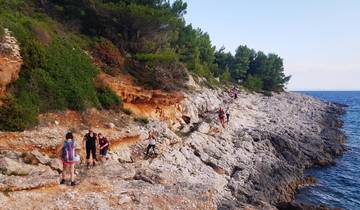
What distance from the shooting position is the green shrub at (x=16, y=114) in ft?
62.1

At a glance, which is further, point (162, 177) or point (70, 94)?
point (70, 94)

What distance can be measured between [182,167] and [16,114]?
969 cm

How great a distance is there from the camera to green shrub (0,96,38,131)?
18.9 meters

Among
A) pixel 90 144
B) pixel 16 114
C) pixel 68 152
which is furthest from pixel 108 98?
pixel 68 152

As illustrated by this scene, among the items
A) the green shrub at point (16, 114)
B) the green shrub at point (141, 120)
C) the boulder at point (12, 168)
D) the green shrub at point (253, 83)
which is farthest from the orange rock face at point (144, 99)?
the green shrub at point (253, 83)

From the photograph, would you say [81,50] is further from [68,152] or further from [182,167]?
[68,152]

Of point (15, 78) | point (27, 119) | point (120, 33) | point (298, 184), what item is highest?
point (120, 33)

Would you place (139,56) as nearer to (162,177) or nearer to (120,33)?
(120,33)

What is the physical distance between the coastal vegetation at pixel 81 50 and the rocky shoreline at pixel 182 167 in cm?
164

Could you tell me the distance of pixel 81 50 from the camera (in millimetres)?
28203

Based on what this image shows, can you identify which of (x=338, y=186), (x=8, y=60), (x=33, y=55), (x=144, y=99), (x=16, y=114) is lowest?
(x=338, y=186)

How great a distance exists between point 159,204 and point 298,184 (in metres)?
15.6

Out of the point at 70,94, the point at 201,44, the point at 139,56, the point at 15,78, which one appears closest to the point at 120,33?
the point at 139,56

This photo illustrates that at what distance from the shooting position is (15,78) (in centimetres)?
2125
